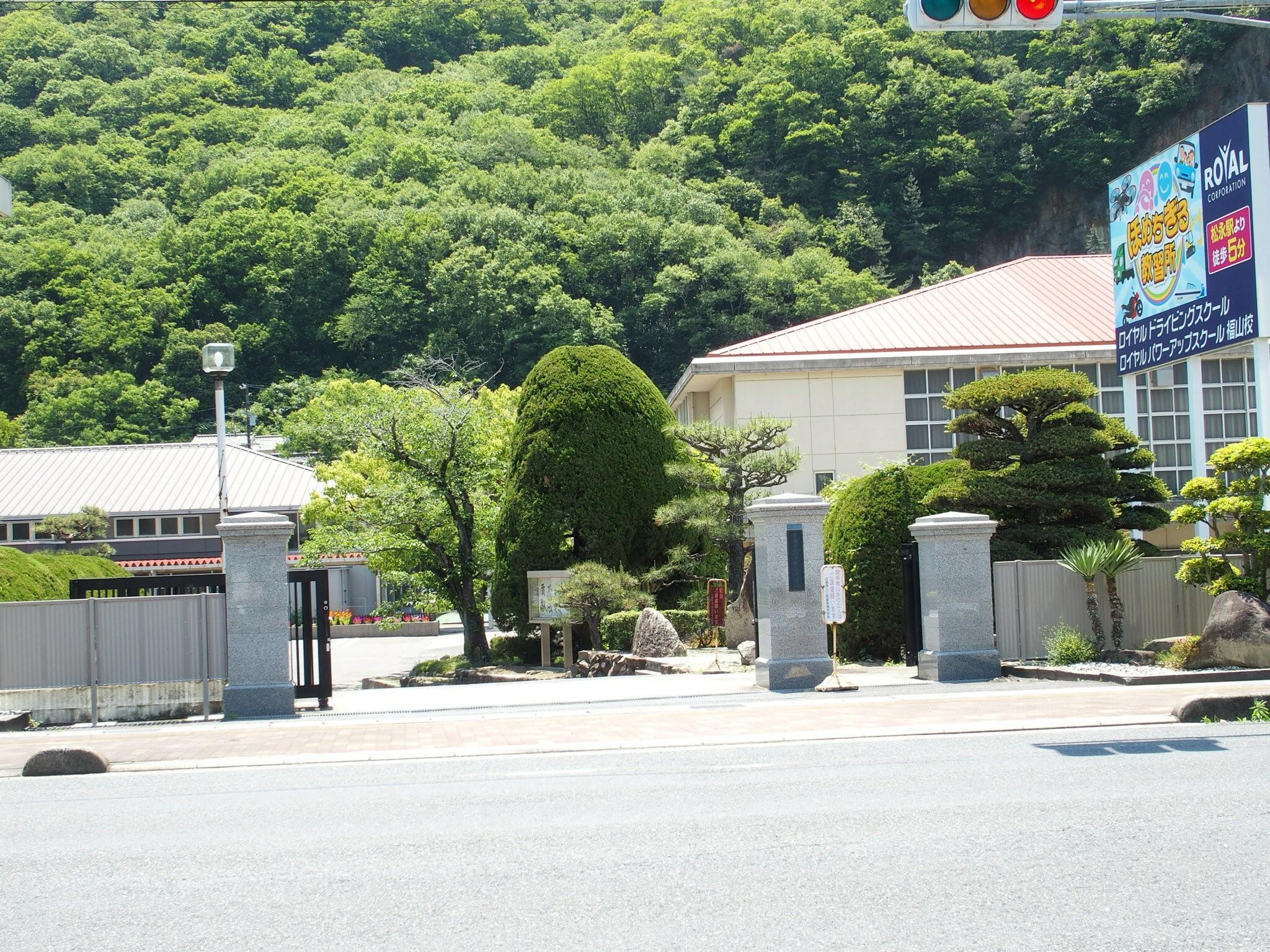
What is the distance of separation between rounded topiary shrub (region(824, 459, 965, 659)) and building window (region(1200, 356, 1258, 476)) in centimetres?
1731

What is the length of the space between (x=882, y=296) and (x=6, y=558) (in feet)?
215

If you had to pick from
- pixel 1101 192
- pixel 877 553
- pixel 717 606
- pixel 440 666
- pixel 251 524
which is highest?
pixel 1101 192

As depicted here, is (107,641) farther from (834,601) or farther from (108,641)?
(834,601)

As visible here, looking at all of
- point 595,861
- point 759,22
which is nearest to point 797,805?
point 595,861

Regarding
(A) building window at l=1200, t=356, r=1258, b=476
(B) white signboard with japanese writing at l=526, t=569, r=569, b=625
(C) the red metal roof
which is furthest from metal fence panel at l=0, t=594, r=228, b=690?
(A) building window at l=1200, t=356, r=1258, b=476

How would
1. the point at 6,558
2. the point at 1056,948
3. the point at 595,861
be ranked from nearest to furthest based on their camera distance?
the point at 1056,948
the point at 595,861
the point at 6,558

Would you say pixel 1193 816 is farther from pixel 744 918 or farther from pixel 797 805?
pixel 744 918

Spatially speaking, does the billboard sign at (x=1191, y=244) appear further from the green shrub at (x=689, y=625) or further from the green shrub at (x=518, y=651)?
the green shrub at (x=518, y=651)

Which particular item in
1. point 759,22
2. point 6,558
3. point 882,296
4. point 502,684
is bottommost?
point 502,684

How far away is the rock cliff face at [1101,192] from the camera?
290 ft

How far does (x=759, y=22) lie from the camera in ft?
370

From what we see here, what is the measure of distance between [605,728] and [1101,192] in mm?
90988

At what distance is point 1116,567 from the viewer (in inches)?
720

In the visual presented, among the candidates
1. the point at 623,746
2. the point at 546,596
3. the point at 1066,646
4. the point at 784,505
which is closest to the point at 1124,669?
the point at 1066,646
